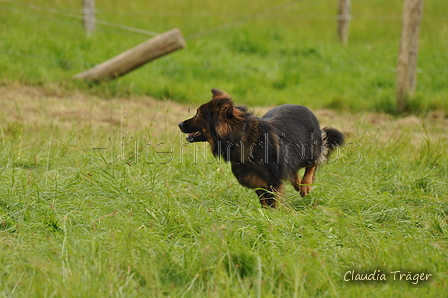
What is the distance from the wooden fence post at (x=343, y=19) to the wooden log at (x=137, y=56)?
564 cm

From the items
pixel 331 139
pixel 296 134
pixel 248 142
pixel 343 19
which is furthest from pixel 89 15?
pixel 248 142

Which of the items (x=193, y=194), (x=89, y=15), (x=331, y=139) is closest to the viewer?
(x=193, y=194)

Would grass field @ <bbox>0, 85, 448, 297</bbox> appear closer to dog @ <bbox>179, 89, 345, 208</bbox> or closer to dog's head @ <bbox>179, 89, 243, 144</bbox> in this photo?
dog @ <bbox>179, 89, 345, 208</bbox>

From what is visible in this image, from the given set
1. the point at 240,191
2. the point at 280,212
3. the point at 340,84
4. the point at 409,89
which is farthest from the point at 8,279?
the point at 340,84

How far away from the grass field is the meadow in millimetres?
14

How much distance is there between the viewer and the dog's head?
4.04 m

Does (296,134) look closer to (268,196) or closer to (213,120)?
(268,196)

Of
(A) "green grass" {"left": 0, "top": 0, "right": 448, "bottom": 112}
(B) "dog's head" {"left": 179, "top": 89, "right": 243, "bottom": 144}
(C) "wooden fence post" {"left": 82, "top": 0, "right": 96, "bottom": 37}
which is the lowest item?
(A) "green grass" {"left": 0, "top": 0, "right": 448, "bottom": 112}

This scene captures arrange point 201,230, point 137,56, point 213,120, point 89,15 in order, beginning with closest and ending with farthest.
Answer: point 201,230 → point 213,120 → point 137,56 → point 89,15

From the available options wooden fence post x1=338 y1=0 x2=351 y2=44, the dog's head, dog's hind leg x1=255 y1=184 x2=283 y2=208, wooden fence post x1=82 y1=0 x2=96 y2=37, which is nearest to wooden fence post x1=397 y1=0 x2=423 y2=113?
wooden fence post x1=338 y1=0 x2=351 y2=44

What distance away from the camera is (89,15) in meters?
10.7

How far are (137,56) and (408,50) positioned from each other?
4.33 m

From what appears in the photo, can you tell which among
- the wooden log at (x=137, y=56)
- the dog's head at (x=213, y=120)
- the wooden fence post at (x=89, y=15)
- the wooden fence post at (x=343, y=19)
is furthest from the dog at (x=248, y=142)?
the wooden fence post at (x=343, y=19)

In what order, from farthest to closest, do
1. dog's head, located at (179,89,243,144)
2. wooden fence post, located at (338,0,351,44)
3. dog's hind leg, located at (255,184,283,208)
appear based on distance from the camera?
wooden fence post, located at (338,0,351,44)
dog's hind leg, located at (255,184,283,208)
dog's head, located at (179,89,243,144)
